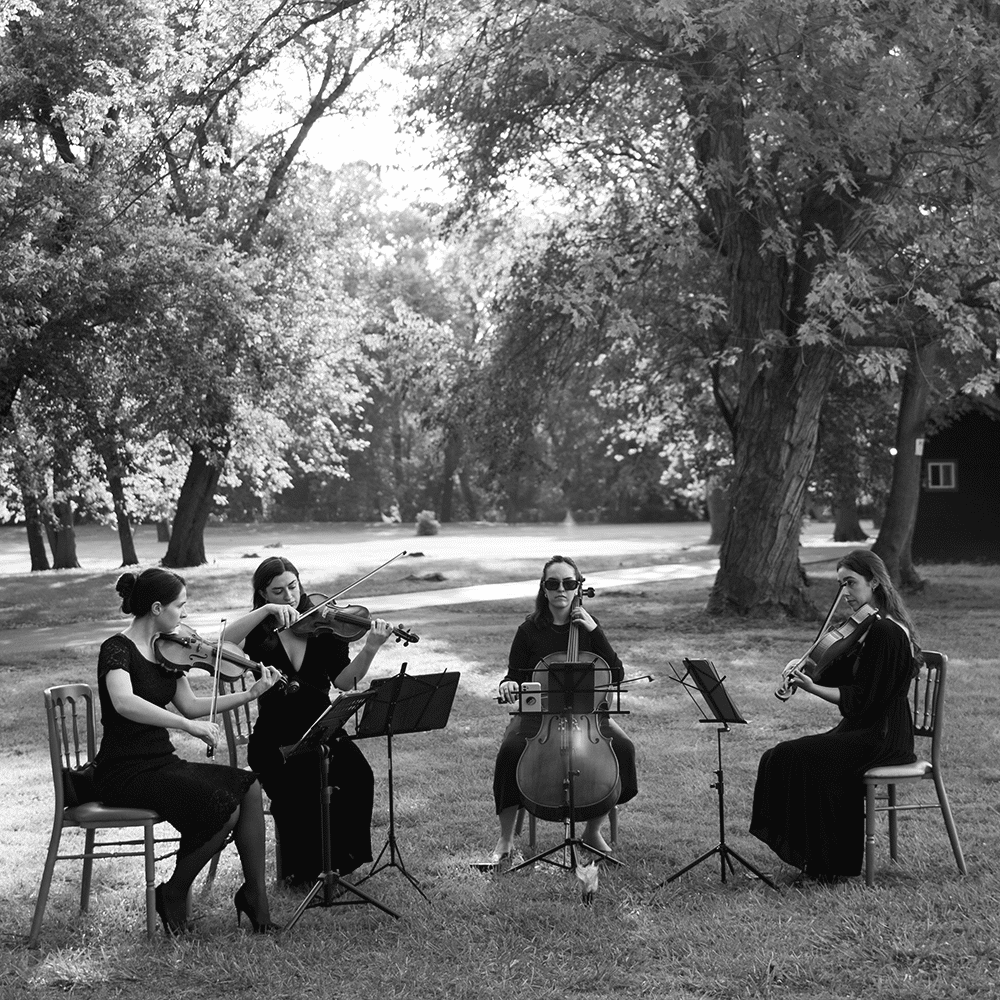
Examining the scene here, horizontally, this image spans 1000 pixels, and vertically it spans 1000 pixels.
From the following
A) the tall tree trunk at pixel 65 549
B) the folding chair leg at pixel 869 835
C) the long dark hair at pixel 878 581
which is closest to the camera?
the folding chair leg at pixel 869 835

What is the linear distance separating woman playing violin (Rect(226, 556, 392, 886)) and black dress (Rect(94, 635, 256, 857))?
61 centimetres

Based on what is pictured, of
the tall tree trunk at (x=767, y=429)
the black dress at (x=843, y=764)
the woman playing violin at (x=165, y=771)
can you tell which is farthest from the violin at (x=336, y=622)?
the tall tree trunk at (x=767, y=429)

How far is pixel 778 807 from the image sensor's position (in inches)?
249

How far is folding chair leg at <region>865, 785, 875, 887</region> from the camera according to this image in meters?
6.05

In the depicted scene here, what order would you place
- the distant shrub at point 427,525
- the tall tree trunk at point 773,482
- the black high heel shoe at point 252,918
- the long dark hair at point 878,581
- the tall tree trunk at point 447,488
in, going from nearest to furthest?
the black high heel shoe at point 252,918 → the long dark hair at point 878,581 → the tall tree trunk at point 773,482 → the distant shrub at point 427,525 → the tall tree trunk at point 447,488

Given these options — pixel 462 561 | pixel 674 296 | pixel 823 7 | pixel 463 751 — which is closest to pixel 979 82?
pixel 823 7

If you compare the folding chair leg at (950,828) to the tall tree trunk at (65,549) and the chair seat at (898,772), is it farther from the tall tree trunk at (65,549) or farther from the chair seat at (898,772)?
the tall tree trunk at (65,549)

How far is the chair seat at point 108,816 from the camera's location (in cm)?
550

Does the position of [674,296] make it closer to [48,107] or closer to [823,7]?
[823,7]

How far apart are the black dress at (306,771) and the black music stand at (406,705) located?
386 millimetres

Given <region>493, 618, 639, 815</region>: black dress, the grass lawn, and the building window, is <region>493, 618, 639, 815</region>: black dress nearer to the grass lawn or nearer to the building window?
the grass lawn

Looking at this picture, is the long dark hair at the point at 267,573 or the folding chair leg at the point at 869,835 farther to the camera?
the long dark hair at the point at 267,573

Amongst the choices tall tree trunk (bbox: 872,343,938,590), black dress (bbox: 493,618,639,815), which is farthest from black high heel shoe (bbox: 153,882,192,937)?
tall tree trunk (bbox: 872,343,938,590)

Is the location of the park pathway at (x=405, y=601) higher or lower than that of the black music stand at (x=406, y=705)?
lower
